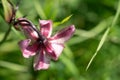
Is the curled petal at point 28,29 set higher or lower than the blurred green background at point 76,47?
higher

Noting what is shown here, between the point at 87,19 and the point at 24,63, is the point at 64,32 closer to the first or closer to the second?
the point at 24,63

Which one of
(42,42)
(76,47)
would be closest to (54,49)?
(42,42)

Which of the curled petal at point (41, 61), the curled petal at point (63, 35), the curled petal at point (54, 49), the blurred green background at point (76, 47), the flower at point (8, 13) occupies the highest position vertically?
the flower at point (8, 13)

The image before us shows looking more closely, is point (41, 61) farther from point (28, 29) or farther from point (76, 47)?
point (76, 47)

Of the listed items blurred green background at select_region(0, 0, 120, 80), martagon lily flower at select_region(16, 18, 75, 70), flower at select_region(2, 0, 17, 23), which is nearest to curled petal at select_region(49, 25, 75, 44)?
martagon lily flower at select_region(16, 18, 75, 70)

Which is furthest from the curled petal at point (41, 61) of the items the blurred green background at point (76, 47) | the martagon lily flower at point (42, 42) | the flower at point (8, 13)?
the blurred green background at point (76, 47)

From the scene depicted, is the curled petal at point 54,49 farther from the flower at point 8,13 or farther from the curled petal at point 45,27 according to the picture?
the flower at point 8,13

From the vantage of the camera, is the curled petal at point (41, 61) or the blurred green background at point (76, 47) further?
the blurred green background at point (76, 47)
